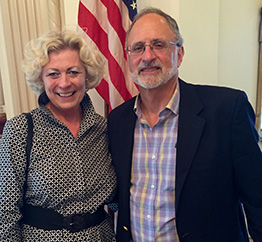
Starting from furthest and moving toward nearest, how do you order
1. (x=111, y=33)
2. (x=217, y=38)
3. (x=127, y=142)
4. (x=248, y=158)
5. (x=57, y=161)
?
1. (x=217, y=38)
2. (x=111, y=33)
3. (x=127, y=142)
4. (x=57, y=161)
5. (x=248, y=158)

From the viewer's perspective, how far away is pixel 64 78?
120 centimetres

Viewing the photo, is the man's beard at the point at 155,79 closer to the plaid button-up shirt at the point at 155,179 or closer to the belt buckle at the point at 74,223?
the plaid button-up shirt at the point at 155,179

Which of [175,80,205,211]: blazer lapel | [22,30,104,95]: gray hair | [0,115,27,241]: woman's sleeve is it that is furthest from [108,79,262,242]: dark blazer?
[0,115,27,241]: woman's sleeve

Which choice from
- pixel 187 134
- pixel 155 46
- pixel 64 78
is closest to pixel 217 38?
pixel 155 46

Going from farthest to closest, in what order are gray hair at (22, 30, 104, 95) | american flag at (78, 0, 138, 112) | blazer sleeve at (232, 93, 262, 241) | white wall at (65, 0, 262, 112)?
white wall at (65, 0, 262, 112), american flag at (78, 0, 138, 112), gray hair at (22, 30, 104, 95), blazer sleeve at (232, 93, 262, 241)

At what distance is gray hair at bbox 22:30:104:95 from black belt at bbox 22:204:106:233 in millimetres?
596

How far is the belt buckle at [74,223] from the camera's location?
1139mm

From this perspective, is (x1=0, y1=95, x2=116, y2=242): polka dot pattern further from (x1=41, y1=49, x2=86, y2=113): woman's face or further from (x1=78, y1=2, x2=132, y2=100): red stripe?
(x1=78, y1=2, x2=132, y2=100): red stripe

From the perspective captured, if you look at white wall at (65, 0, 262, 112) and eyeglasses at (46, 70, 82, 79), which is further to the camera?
white wall at (65, 0, 262, 112)

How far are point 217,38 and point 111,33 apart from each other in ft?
2.96

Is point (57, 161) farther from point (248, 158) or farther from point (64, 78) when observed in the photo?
point (248, 158)

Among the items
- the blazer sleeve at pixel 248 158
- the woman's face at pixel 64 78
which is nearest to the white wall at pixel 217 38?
the woman's face at pixel 64 78

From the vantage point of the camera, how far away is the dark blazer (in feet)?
3.51

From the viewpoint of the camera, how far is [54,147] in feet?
3.86
